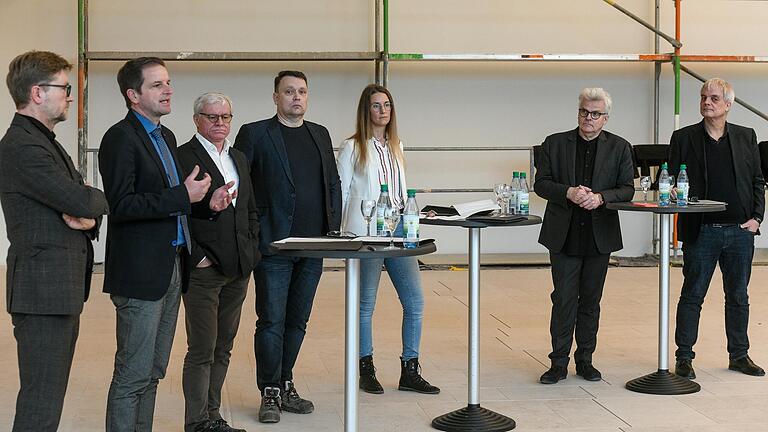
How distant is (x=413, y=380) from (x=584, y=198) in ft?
3.92

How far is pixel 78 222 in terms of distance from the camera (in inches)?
136

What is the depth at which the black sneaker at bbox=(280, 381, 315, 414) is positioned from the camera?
4.87 m

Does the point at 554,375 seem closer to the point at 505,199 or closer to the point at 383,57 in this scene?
the point at 505,199

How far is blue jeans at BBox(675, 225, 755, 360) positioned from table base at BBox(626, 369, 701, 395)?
299 millimetres

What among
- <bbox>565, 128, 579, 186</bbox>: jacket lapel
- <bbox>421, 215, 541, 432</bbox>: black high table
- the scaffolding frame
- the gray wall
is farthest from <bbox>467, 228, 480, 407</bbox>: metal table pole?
the gray wall

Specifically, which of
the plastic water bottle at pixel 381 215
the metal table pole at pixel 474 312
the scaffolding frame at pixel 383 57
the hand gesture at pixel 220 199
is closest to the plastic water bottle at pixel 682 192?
the metal table pole at pixel 474 312

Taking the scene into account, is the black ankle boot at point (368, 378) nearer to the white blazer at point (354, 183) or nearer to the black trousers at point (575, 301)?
the white blazer at point (354, 183)

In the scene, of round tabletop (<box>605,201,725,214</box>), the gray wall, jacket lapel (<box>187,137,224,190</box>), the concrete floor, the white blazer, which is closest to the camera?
jacket lapel (<box>187,137,224,190</box>)

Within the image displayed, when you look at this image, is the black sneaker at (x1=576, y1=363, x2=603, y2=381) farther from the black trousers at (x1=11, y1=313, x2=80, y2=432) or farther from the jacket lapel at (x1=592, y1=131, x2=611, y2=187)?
the black trousers at (x1=11, y1=313, x2=80, y2=432)

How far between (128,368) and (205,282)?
0.58 m

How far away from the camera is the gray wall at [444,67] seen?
10.5 m

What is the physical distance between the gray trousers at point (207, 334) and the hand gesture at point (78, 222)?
0.71 m

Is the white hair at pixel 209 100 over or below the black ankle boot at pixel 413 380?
over

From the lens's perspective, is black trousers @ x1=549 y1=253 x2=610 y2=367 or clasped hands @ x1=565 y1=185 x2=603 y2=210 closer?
clasped hands @ x1=565 y1=185 x2=603 y2=210
